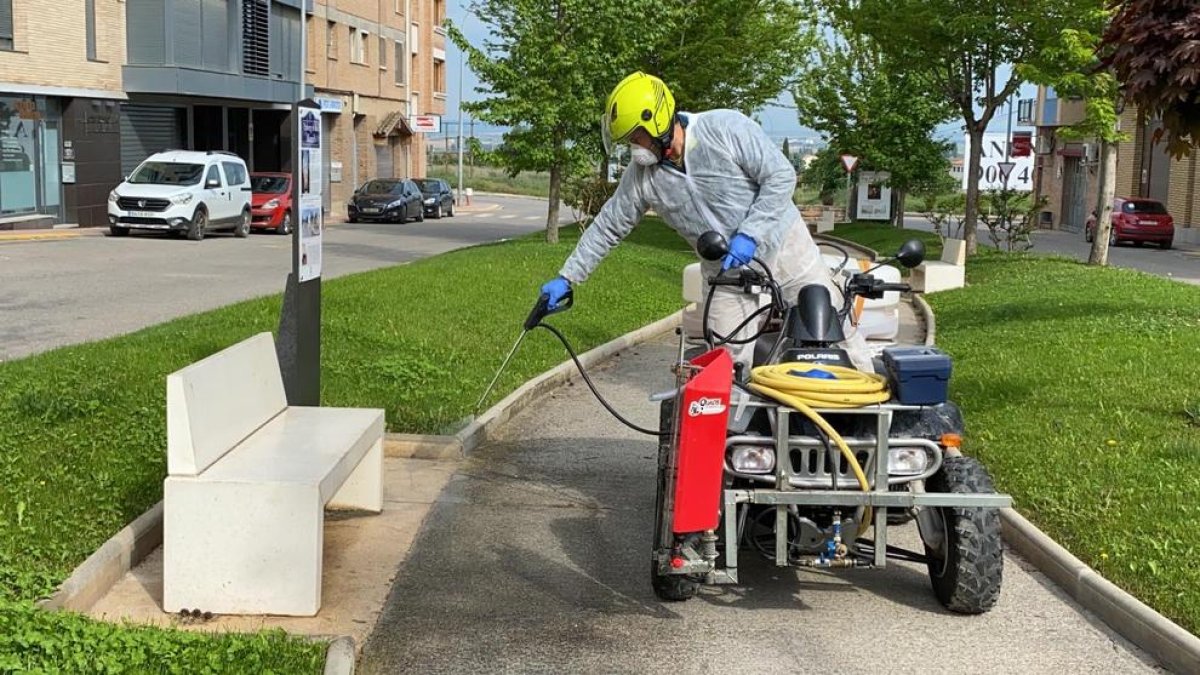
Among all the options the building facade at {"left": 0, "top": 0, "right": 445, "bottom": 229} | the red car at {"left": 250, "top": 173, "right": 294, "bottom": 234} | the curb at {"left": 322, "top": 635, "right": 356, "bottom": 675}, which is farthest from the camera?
the red car at {"left": 250, "top": 173, "right": 294, "bottom": 234}

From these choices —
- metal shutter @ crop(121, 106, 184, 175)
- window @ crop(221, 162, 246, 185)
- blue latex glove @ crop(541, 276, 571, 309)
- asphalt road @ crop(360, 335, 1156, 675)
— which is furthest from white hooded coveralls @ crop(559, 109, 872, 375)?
metal shutter @ crop(121, 106, 184, 175)

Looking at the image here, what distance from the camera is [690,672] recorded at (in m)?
5.15

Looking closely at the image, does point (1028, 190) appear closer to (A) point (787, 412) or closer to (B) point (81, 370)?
(B) point (81, 370)

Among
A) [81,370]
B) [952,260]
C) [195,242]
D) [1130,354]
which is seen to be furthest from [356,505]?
Answer: [195,242]

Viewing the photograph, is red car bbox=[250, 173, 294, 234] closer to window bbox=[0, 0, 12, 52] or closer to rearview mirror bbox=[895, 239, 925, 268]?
window bbox=[0, 0, 12, 52]

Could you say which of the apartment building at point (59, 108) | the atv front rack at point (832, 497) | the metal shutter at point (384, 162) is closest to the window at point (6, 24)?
the apartment building at point (59, 108)

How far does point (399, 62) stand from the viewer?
59062 mm

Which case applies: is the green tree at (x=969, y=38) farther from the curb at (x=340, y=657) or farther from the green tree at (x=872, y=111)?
the curb at (x=340, y=657)

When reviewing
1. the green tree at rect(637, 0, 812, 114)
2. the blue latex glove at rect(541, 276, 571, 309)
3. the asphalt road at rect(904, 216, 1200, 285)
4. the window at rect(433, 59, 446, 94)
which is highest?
the window at rect(433, 59, 446, 94)

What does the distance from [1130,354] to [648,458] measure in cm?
476

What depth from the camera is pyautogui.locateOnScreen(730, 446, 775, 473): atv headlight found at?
5.57 meters

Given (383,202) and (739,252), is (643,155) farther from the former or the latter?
(383,202)

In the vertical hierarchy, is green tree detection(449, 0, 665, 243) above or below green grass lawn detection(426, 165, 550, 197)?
above

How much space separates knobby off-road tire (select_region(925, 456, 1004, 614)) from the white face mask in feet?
6.59
